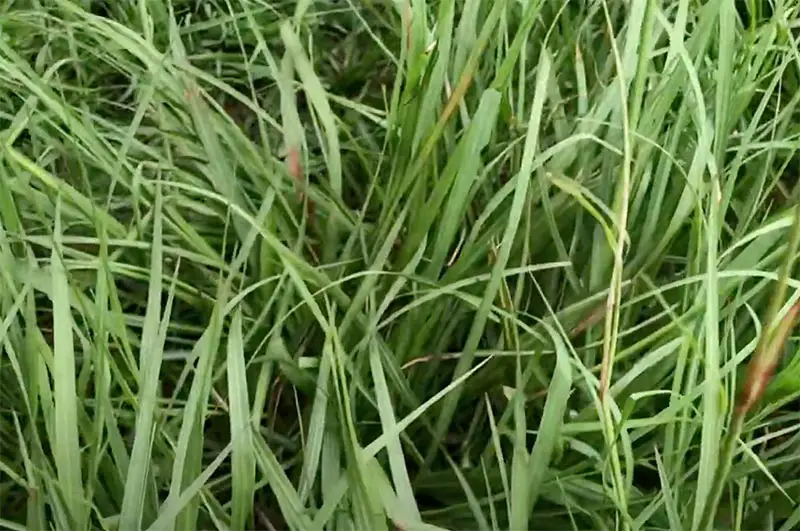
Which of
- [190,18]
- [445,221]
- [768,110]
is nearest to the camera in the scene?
[445,221]

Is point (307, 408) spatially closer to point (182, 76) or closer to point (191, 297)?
point (191, 297)

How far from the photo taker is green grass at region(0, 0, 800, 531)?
0.41 metres

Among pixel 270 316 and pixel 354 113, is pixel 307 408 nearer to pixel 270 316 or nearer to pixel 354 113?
pixel 270 316

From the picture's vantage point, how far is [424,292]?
1.56ft

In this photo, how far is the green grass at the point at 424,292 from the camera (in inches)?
16.1

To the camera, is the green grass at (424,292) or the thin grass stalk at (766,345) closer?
the thin grass stalk at (766,345)

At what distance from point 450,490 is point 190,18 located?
1.37ft

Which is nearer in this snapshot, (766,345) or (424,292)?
(766,345)

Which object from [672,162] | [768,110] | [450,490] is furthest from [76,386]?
[768,110]

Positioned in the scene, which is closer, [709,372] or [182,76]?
[709,372]

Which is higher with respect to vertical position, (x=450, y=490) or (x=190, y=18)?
(x=190, y=18)

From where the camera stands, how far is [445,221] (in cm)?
49

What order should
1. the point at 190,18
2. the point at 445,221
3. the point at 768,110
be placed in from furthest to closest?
the point at 190,18
the point at 768,110
the point at 445,221

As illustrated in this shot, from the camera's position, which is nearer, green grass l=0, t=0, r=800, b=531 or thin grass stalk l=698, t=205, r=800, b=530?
thin grass stalk l=698, t=205, r=800, b=530
